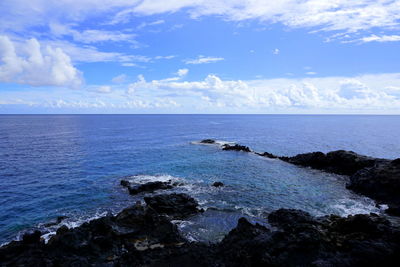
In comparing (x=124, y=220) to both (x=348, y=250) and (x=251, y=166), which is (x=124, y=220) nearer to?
(x=348, y=250)

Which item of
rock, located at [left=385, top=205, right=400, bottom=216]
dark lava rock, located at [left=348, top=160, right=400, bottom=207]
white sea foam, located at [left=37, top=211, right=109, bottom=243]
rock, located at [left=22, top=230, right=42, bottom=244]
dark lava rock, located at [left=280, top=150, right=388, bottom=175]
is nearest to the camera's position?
rock, located at [left=22, top=230, right=42, bottom=244]

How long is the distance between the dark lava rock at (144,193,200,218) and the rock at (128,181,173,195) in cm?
622

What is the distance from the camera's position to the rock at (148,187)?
39.4 m

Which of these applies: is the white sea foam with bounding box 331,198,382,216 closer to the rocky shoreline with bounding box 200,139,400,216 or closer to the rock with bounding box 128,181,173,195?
the rocky shoreline with bounding box 200,139,400,216

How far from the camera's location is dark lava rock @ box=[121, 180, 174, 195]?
39.4 m

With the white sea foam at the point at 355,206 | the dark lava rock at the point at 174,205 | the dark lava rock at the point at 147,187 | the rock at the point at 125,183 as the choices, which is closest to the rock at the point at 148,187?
the dark lava rock at the point at 147,187

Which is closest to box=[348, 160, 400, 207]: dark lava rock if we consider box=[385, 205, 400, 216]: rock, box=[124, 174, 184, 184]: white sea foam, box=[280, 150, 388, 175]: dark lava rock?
box=[385, 205, 400, 216]: rock

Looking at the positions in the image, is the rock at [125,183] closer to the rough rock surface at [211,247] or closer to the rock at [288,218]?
the rough rock surface at [211,247]

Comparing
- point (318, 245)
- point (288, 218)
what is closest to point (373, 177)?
point (288, 218)

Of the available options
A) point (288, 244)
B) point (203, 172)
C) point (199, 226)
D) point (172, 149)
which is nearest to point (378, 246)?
point (288, 244)

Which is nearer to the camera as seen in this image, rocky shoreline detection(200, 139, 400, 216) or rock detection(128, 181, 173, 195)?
rocky shoreline detection(200, 139, 400, 216)

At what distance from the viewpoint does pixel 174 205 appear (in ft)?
108

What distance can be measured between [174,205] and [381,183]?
113ft

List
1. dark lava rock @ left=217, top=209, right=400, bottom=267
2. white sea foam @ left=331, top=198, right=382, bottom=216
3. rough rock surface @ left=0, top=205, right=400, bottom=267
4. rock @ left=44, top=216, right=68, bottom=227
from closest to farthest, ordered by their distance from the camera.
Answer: dark lava rock @ left=217, top=209, right=400, bottom=267, rough rock surface @ left=0, top=205, right=400, bottom=267, rock @ left=44, top=216, right=68, bottom=227, white sea foam @ left=331, top=198, right=382, bottom=216
